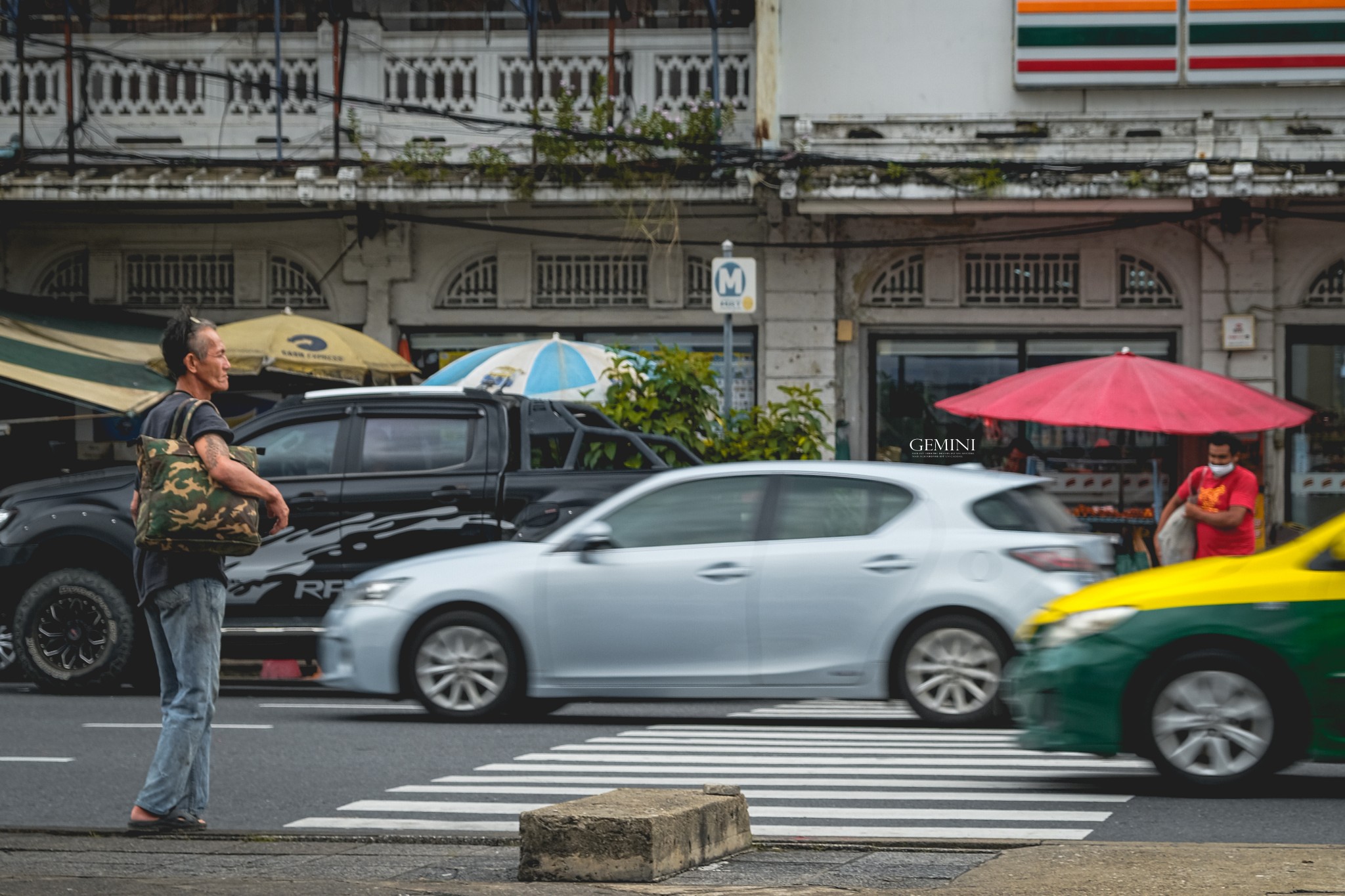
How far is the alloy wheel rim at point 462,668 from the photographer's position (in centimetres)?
1027

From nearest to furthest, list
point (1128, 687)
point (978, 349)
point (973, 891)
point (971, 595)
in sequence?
1. point (973, 891)
2. point (1128, 687)
3. point (971, 595)
4. point (978, 349)

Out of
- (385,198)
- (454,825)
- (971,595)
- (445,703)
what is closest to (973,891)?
(454,825)

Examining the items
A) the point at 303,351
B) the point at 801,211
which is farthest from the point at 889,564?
the point at 801,211

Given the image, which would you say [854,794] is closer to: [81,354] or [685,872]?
[685,872]

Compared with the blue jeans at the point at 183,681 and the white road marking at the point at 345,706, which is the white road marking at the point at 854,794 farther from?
the white road marking at the point at 345,706

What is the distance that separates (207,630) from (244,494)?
1.64ft

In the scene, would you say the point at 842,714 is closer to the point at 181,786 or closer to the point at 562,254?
the point at 181,786

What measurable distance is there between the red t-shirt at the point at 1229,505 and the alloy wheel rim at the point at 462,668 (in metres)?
5.38

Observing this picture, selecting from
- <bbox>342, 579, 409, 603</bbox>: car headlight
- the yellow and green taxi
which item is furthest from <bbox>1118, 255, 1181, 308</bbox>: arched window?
the yellow and green taxi

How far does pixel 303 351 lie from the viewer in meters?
16.9

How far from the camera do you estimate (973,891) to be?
5016mm

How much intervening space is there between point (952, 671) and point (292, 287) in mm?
12402

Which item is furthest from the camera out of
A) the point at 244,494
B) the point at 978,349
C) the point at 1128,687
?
the point at 978,349

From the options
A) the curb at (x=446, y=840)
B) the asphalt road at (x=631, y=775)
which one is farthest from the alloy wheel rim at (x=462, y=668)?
the curb at (x=446, y=840)
